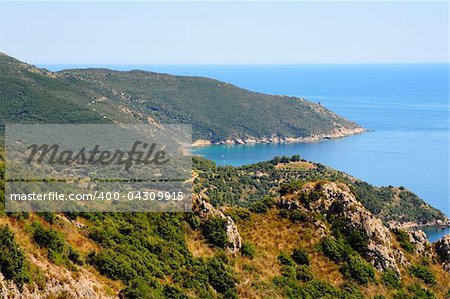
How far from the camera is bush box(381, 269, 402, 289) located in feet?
92.9

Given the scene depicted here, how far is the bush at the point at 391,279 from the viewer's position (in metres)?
28.3

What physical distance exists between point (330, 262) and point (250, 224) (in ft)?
15.0

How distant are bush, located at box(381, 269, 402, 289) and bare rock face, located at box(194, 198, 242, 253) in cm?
767

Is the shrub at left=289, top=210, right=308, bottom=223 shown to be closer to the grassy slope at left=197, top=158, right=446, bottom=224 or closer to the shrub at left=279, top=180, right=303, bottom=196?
the shrub at left=279, top=180, right=303, bottom=196

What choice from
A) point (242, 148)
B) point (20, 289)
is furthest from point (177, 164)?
point (242, 148)

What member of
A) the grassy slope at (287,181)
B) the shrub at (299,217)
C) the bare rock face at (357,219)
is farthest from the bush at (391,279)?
the grassy slope at (287,181)

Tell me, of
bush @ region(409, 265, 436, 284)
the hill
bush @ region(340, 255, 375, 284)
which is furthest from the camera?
bush @ region(409, 265, 436, 284)

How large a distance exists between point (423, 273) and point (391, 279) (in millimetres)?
2815

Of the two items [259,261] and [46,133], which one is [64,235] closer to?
[259,261]

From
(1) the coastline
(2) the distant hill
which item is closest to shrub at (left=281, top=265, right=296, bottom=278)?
(2) the distant hill

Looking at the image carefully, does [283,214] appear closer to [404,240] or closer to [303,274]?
[303,274]

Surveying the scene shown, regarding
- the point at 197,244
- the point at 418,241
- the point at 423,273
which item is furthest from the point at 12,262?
the point at 418,241

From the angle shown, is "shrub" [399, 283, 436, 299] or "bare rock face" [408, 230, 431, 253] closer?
"shrub" [399, 283, 436, 299]

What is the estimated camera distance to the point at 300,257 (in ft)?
90.8
